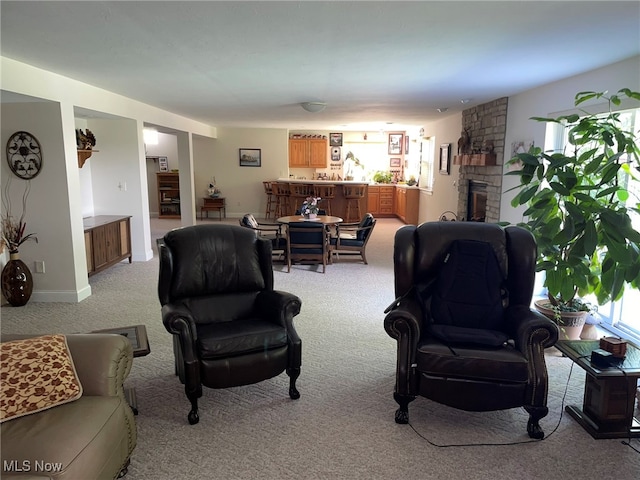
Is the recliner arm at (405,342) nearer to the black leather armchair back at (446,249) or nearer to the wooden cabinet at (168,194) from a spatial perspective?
the black leather armchair back at (446,249)

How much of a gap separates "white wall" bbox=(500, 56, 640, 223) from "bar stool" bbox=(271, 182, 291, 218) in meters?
5.72

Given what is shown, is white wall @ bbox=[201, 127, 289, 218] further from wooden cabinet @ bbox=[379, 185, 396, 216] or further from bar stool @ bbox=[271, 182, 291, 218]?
wooden cabinet @ bbox=[379, 185, 396, 216]

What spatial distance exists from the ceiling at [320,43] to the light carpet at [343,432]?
229 centimetres

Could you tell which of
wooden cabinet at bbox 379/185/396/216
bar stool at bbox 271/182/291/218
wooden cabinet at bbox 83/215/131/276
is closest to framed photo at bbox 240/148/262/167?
bar stool at bbox 271/182/291/218

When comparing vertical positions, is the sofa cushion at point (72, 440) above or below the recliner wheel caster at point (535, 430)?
above

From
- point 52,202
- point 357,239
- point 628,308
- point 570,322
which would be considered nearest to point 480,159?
point 357,239

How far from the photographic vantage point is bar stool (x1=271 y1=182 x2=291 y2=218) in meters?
10.2

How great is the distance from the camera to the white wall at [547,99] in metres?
3.39

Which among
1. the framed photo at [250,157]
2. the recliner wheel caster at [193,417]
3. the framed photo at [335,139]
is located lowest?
the recliner wheel caster at [193,417]

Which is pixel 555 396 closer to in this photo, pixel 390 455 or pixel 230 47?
pixel 390 455

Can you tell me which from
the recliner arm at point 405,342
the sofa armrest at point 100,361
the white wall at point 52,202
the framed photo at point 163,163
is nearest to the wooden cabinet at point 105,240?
the white wall at point 52,202

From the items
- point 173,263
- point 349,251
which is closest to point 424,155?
point 349,251

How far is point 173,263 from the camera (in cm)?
291

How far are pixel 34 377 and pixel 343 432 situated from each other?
155 centimetres
